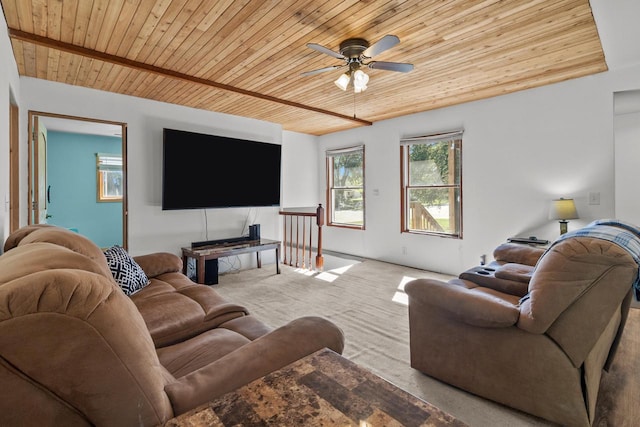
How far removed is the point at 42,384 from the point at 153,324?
114 centimetres

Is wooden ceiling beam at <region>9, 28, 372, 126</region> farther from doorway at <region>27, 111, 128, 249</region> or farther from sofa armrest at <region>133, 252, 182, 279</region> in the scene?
doorway at <region>27, 111, 128, 249</region>

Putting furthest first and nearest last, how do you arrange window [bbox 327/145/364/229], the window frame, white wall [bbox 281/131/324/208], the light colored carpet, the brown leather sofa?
1. white wall [bbox 281/131/324/208]
2. window [bbox 327/145/364/229]
3. the window frame
4. the light colored carpet
5. the brown leather sofa

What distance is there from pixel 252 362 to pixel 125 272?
68.4 inches

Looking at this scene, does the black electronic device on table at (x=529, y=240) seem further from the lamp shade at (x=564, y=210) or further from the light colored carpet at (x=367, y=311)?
the light colored carpet at (x=367, y=311)

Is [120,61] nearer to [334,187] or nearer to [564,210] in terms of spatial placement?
[334,187]

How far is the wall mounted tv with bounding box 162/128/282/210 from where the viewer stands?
160 inches

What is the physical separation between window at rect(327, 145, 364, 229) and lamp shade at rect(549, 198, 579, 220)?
3.05m

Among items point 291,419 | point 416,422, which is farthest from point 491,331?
point 291,419

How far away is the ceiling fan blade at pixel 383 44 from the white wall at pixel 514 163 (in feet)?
8.51

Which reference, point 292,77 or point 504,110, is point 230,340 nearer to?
point 292,77

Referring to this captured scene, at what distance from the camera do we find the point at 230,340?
5.16 ft

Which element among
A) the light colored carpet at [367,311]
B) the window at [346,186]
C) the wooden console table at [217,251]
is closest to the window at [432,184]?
the light colored carpet at [367,311]

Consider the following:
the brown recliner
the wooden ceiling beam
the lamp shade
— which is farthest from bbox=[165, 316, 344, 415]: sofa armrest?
the lamp shade

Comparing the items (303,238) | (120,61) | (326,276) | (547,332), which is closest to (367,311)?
(326,276)
